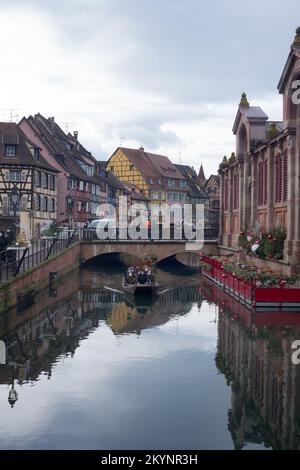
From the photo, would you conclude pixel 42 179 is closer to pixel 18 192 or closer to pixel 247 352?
pixel 18 192

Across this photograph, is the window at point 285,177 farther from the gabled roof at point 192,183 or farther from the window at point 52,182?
the gabled roof at point 192,183

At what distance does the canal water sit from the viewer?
1593 centimetres

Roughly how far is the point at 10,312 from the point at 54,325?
259cm

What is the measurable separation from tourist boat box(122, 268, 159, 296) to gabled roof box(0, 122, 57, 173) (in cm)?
2111

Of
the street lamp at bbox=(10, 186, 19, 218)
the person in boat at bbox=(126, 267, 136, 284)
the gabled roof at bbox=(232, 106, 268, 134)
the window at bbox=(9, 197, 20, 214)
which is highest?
the gabled roof at bbox=(232, 106, 268, 134)

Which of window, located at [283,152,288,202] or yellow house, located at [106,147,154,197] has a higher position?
yellow house, located at [106,147,154,197]

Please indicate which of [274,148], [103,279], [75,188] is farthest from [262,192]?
[75,188]

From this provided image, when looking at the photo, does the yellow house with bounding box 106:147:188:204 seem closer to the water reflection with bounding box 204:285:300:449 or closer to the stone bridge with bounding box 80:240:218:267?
the stone bridge with bounding box 80:240:218:267

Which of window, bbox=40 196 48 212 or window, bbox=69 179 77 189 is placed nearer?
window, bbox=40 196 48 212

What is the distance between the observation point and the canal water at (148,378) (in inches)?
627

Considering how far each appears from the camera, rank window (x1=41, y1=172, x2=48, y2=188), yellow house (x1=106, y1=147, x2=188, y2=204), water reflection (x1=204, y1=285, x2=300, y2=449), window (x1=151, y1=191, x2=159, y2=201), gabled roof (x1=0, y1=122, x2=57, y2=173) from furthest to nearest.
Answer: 1. window (x1=151, y1=191, x2=159, y2=201)
2. yellow house (x1=106, y1=147, x2=188, y2=204)
3. window (x1=41, y1=172, x2=48, y2=188)
4. gabled roof (x1=0, y1=122, x2=57, y2=173)
5. water reflection (x1=204, y1=285, x2=300, y2=449)

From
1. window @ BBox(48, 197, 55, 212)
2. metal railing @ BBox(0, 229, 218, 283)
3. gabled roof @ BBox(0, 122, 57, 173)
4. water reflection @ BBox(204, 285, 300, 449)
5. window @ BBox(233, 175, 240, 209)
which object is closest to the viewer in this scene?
water reflection @ BBox(204, 285, 300, 449)

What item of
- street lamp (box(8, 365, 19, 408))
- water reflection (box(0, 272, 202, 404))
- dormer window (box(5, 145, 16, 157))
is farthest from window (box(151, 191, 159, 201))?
street lamp (box(8, 365, 19, 408))

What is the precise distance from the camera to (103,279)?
54.5 meters
